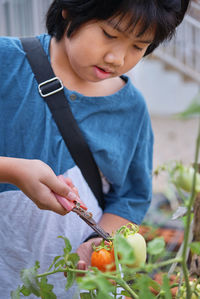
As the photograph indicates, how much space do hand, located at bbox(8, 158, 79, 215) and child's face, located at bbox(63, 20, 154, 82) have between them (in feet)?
0.97

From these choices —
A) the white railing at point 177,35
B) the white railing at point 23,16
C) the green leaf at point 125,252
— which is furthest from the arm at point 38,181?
the white railing at point 23,16

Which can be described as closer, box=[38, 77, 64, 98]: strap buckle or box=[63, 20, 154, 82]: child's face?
box=[63, 20, 154, 82]: child's face

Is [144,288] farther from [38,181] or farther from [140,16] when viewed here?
[140,16]

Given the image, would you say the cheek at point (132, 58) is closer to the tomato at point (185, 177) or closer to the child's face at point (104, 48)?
the child's face at point (104, 48)

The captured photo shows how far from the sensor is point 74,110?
1.02 m

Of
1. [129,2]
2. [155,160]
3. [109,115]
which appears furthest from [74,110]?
[155,160]

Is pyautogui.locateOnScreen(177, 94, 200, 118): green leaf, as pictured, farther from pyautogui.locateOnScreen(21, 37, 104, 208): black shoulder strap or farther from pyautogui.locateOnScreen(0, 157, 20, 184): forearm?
pyautogui.locateOnScreen(21, 37, 104, 208): black shoulder strap

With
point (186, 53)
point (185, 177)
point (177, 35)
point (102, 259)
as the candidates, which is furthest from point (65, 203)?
point (186, 53)

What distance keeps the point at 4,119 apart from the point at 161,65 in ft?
23.9

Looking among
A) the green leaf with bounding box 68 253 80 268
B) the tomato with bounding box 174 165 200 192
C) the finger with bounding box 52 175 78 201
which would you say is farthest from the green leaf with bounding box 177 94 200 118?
the tomato with bounding box 174 165 200 192

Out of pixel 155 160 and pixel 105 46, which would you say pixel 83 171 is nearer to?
pixel 105 46

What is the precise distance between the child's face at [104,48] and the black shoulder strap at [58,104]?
0.29 ft

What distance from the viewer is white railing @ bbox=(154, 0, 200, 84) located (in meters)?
7.04

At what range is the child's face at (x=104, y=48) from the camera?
86cm
